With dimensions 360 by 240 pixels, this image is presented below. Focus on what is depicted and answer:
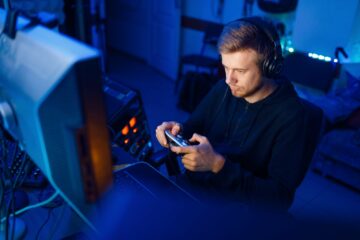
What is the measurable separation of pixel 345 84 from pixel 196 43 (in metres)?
1.93

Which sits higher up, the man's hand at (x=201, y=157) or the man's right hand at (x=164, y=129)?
the man's hand at (x=201, y=157)

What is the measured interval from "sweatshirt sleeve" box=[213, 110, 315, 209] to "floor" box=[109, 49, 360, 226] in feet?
0.40

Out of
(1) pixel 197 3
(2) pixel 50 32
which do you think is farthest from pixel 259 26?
(1) pixel 197 3

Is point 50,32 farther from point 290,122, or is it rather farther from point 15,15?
point 290,122

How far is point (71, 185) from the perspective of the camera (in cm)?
46

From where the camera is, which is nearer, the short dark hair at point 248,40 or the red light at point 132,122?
the short dark hair at point 248,40

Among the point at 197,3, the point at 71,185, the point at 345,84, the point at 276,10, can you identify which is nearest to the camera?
the point at 71,185

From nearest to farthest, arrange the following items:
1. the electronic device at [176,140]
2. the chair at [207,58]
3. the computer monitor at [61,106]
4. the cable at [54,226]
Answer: the computer monitor at [61,106]
the cable at [54,226]
the electronic device at [176,140]
the chair at [207,58]

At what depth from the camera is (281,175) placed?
1.08m

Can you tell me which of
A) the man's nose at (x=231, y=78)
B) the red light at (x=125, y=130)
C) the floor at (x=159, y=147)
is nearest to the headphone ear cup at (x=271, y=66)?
the man's nose at (x=231, y=78)

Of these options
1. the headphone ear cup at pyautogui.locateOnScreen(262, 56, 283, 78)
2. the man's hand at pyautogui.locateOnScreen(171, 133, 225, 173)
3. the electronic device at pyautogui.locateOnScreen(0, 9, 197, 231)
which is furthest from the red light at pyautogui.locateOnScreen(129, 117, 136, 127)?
the electronic device at pyautogui.locateOnScreen(0, 9, 197, 231)

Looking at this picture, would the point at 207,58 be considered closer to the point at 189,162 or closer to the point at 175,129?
the point at 175,129

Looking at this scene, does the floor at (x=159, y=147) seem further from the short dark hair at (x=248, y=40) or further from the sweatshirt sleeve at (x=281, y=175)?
the short dark hair at (x=248, y=40)

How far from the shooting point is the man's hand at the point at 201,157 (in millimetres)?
942
